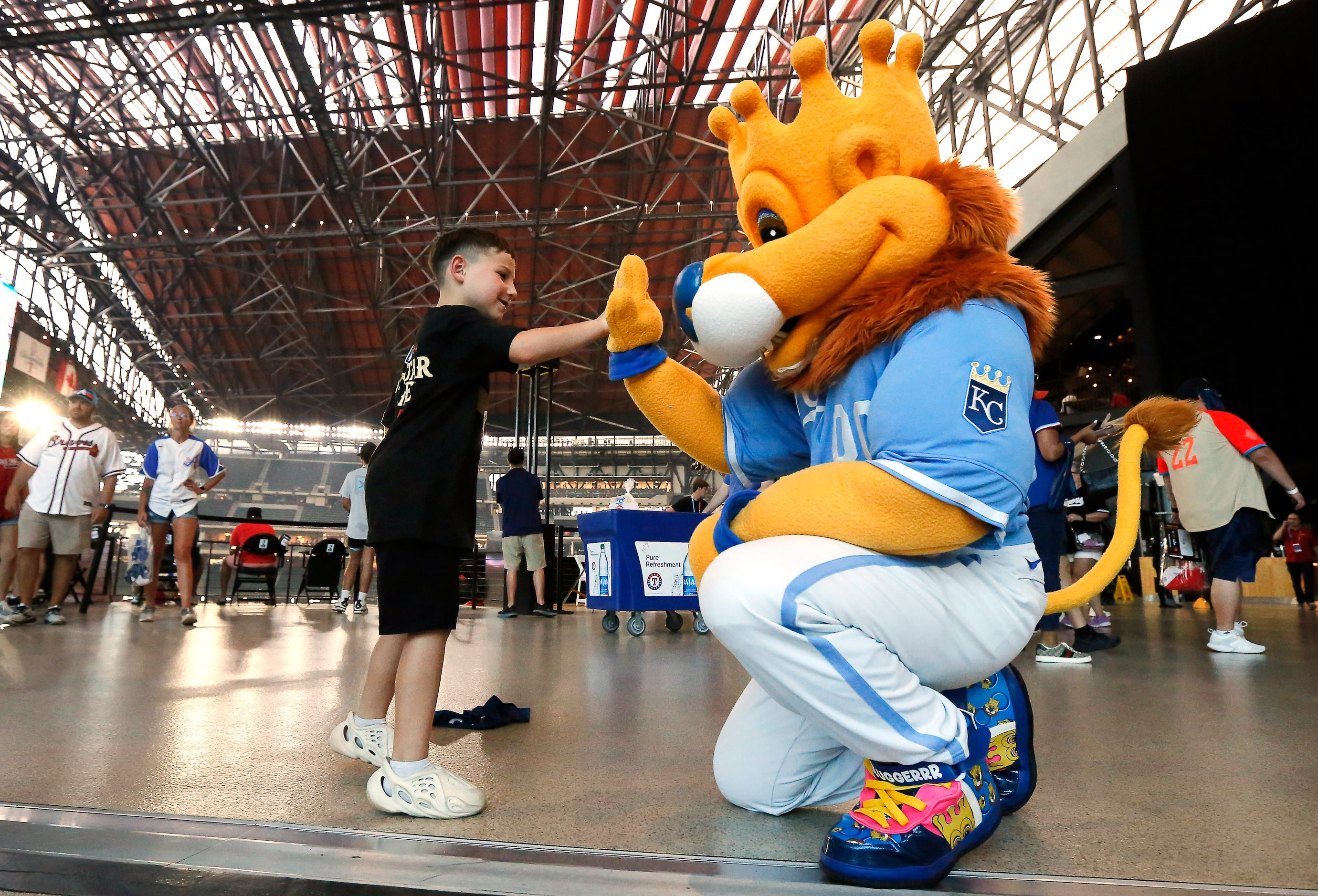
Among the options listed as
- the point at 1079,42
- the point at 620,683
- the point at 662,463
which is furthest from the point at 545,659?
the point at 662,463

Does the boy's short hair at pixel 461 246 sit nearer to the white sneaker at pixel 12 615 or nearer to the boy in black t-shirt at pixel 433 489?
the boy in black t-shirt at pixel 433 489

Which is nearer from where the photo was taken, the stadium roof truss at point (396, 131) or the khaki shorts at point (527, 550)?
the khaki shorts at point (527, 550)

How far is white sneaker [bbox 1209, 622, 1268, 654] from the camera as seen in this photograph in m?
4.47

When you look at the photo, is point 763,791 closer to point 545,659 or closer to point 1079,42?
point 545,659

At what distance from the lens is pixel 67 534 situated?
5910mm

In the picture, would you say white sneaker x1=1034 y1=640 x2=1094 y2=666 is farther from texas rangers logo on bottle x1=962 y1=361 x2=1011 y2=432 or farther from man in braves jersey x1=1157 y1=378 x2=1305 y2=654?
texas rangers logo on bottle x1=962 y1=361 x2=1011 y2=432

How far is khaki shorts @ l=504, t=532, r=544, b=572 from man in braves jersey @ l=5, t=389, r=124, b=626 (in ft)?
11.6

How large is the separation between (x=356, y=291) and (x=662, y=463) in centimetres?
1303

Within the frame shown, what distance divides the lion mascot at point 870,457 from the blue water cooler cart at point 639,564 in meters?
4.70

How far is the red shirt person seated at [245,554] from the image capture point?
9836 mm

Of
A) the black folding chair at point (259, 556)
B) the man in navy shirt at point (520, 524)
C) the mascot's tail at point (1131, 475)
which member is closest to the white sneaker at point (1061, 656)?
the mascot's tail at point (1131, 475)

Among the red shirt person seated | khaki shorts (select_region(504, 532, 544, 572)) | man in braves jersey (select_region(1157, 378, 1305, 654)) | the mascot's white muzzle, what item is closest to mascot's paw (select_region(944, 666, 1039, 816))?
the mascot's white muzzle

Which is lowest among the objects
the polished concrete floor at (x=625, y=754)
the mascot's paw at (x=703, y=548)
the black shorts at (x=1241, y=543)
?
the polished concrete floor at (x=625, y=754)

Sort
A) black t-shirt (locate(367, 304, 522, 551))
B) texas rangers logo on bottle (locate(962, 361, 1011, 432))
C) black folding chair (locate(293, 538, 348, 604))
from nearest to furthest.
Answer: texas rangers logo on bottle (locate(962, 361, 1011, 432)), black t-shirt (locate(367, 304, 522, 551)), black folding chair (locate(293, 538, 348, 604))
